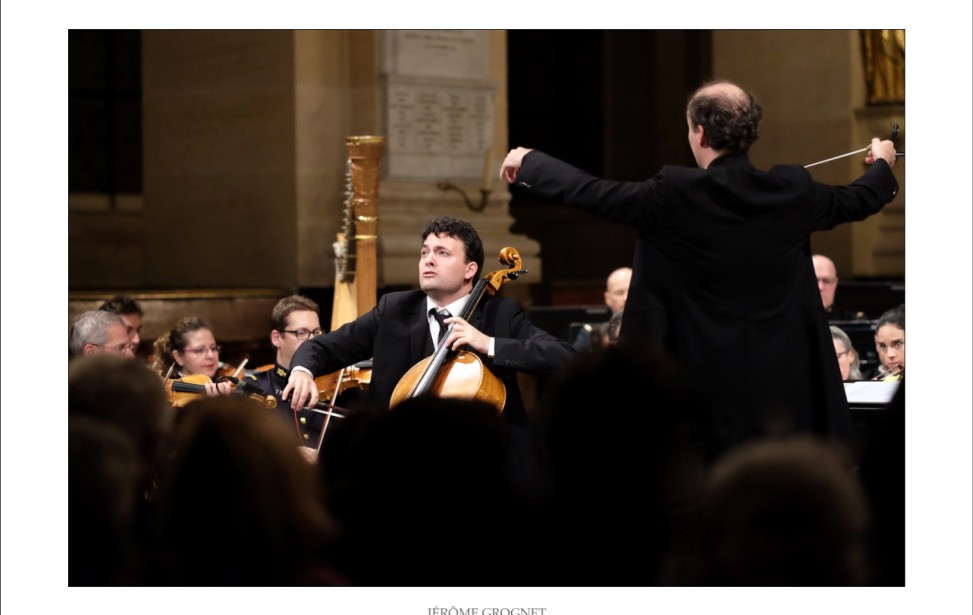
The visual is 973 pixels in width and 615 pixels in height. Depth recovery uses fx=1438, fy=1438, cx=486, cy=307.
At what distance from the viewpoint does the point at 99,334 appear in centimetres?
490

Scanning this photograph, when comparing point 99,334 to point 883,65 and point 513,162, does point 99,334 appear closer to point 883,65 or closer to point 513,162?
point 513,162

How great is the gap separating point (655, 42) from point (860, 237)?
2.99 meters

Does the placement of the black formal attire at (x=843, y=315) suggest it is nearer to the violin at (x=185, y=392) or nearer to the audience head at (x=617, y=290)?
the audience head at (x=617, y=290)

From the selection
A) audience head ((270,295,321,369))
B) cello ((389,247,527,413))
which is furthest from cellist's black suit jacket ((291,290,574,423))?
audience head ((270,295,321,369))

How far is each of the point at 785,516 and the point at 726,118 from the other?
1.49 metres

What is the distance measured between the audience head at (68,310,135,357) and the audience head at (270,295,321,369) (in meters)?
0.73

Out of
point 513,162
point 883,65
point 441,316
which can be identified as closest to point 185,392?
point 441,316

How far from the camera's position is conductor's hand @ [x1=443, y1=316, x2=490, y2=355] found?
4.12 meters

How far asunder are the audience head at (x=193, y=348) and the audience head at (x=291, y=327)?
32 centimetres

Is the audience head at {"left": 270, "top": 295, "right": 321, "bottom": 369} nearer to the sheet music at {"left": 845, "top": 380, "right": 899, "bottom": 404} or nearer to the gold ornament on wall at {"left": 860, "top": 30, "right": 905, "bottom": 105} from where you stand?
the sheet music at {"left": 845, "top": 380, "right": 899, "bottom": 404}

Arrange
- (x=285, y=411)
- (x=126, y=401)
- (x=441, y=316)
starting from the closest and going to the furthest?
(x=126, y=401) → (x=441, y=316) → (x=285, y=411)

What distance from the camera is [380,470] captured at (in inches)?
102
